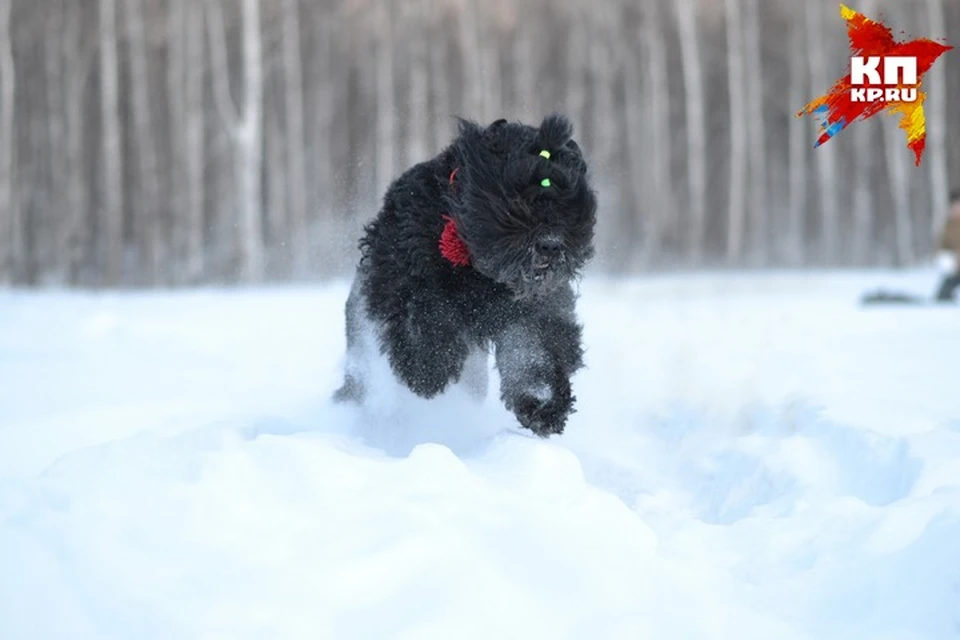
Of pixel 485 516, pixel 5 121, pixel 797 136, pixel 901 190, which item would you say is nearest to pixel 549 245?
pixel 485 516

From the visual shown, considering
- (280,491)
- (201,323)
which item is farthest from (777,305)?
(280,491)

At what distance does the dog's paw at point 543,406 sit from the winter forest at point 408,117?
1262 cm

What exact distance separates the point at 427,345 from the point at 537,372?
1.44ft

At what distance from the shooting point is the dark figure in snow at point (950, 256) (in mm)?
9641

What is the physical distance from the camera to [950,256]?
9.84 meters

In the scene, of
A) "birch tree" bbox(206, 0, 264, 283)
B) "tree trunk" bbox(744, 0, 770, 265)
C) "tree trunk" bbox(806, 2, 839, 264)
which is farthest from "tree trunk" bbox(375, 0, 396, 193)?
"tree trunk" bbox(806, 2, 839, 264)

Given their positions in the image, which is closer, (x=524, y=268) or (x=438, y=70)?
(x=524, y=268)

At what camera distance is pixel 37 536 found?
212 centimetres

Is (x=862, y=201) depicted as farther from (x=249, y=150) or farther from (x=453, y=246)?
(x=453, y=246)

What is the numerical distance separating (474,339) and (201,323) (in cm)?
532

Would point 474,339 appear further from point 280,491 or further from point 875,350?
point 875,350

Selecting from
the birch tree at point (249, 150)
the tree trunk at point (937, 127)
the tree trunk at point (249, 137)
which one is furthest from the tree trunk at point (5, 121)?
the tree trunk at point (937, 127)

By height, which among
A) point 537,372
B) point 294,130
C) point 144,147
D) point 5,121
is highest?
point 294,130

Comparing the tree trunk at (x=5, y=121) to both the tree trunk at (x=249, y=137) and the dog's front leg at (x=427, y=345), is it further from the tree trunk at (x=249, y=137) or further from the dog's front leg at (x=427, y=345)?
the dog's front leg at (x=427, y=345)
